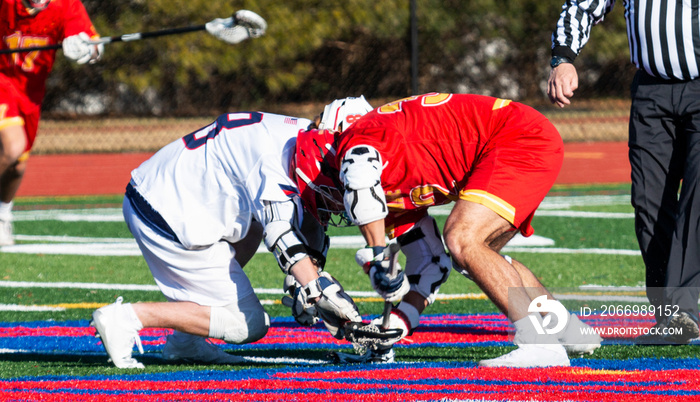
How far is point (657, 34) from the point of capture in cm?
486

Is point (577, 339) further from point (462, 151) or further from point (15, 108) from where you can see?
point (15, 108)

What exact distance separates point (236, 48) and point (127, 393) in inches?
730

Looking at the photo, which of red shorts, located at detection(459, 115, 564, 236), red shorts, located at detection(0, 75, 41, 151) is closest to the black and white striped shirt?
red shorts, located at detection(459, 115, 564, 236)

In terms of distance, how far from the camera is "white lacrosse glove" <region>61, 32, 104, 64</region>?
23.0 feet

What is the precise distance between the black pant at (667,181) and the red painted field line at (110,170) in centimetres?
897

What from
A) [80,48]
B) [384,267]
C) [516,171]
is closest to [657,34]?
[516,171]

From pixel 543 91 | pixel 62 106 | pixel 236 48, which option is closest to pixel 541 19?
pixel 543 91

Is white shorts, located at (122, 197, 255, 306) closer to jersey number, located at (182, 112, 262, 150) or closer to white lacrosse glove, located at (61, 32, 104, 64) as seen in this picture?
jersey number, located at (182, 112, 262, 150)

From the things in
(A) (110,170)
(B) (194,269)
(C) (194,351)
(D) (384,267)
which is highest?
(D) (384,267)

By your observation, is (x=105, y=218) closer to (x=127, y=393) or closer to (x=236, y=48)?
(x=127, y=393)

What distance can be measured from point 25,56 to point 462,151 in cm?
478

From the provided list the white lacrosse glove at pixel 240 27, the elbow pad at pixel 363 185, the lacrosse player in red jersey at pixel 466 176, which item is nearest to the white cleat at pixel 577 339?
the lacrosse player in red jersey at pixel 466 176

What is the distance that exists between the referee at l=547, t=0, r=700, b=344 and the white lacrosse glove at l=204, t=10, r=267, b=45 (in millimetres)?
2007

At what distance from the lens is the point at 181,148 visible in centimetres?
425
